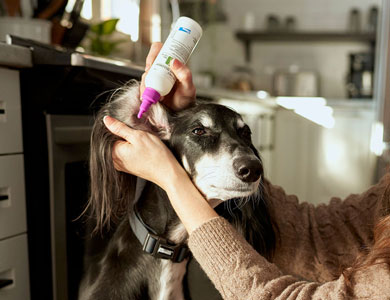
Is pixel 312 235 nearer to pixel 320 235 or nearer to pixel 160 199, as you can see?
pixel 320 235

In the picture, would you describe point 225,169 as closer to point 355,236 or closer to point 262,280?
point 262,280

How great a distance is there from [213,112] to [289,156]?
309cm

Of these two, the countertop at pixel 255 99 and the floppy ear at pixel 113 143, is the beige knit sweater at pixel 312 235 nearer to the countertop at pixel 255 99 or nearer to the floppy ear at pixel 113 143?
the floppy ear at pixel 113 143

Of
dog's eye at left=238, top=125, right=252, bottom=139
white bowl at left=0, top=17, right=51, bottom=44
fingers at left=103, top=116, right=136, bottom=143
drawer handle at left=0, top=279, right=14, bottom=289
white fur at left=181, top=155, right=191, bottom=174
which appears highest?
white bowl at left=0, top=17, right=51, bottom=44

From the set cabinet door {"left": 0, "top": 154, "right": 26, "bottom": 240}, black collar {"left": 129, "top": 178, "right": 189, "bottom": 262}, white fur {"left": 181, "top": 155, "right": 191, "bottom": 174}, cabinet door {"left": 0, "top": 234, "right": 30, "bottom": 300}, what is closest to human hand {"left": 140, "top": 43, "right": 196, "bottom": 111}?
white fur {"left": 181, "top": 155, "right": 191, "bottom": 174}

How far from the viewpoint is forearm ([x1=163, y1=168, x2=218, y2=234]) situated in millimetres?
781

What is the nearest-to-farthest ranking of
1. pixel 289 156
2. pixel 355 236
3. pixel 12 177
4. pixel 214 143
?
pixel 214 143 → pixel 12 177 → pixel 355 236 → pixel 289 156

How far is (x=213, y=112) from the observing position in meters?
0.89

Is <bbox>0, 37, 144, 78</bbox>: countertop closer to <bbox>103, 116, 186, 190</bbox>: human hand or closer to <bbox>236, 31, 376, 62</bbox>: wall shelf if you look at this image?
<bbox>103, 116, 186, 190</bbox>: human hand

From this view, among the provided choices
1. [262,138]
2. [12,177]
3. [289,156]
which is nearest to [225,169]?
[12,177]

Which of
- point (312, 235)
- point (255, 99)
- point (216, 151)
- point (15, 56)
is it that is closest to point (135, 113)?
point (216, 151)

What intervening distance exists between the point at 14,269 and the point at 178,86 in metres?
0.52

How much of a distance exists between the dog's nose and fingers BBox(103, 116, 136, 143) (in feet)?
0.63

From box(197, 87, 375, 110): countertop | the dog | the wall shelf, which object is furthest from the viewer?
the wall shelf
